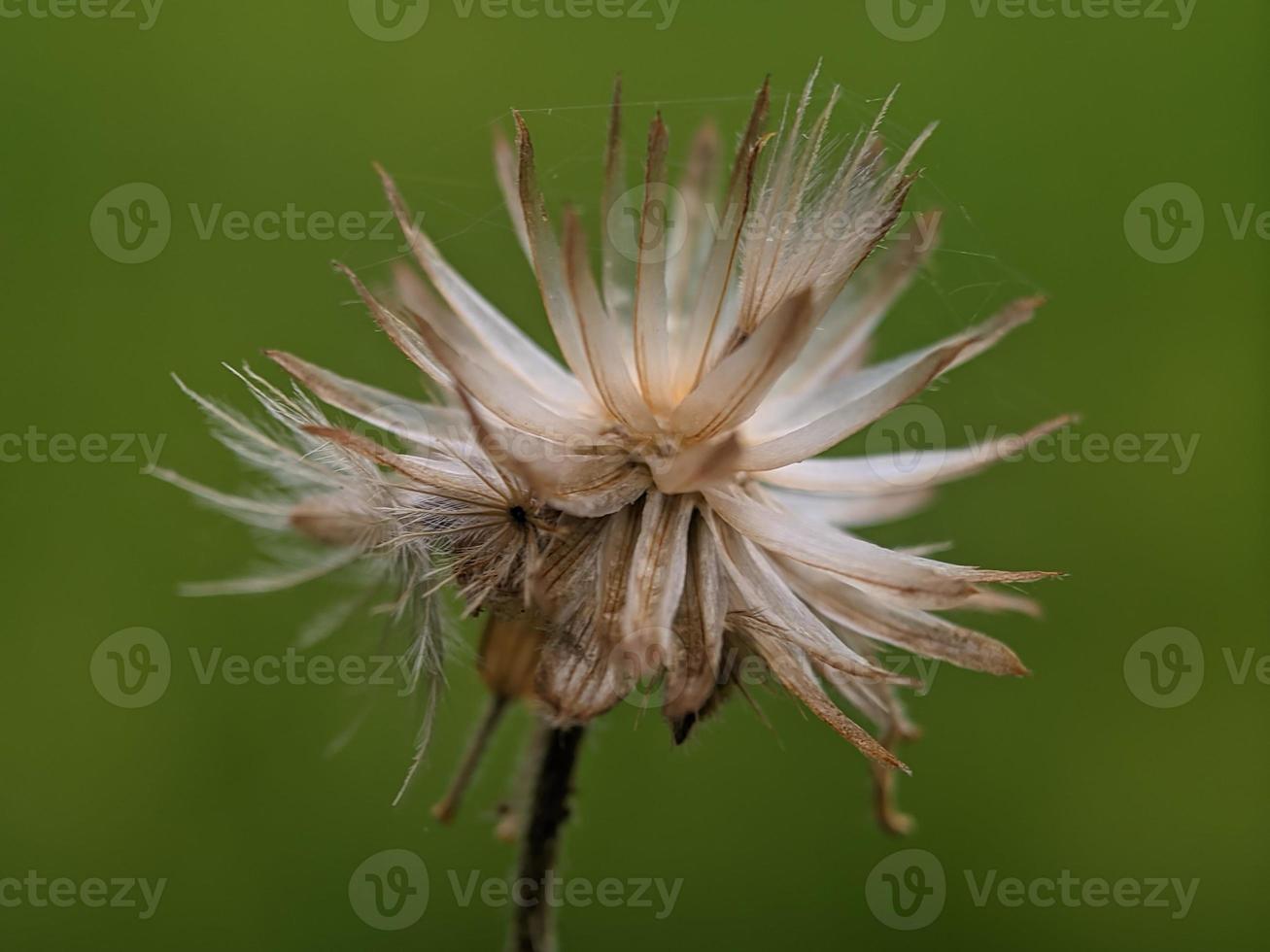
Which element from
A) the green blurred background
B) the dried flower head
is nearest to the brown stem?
the dried flower head

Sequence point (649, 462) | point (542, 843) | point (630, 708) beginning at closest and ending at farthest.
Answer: point (649, 462)
point (542, 843)
point (630, 708)

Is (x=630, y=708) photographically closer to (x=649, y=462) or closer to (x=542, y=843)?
(x=542, y=843)

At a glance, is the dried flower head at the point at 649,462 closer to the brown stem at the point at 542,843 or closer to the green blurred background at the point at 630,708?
the brown stem at the point at 542,843

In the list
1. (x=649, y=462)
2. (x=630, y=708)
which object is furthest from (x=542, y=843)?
(x=630, y=708)

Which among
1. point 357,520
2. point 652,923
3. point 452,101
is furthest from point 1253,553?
point 357,520

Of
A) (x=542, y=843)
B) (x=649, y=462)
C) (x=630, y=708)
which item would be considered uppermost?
(x=649, y=462)
